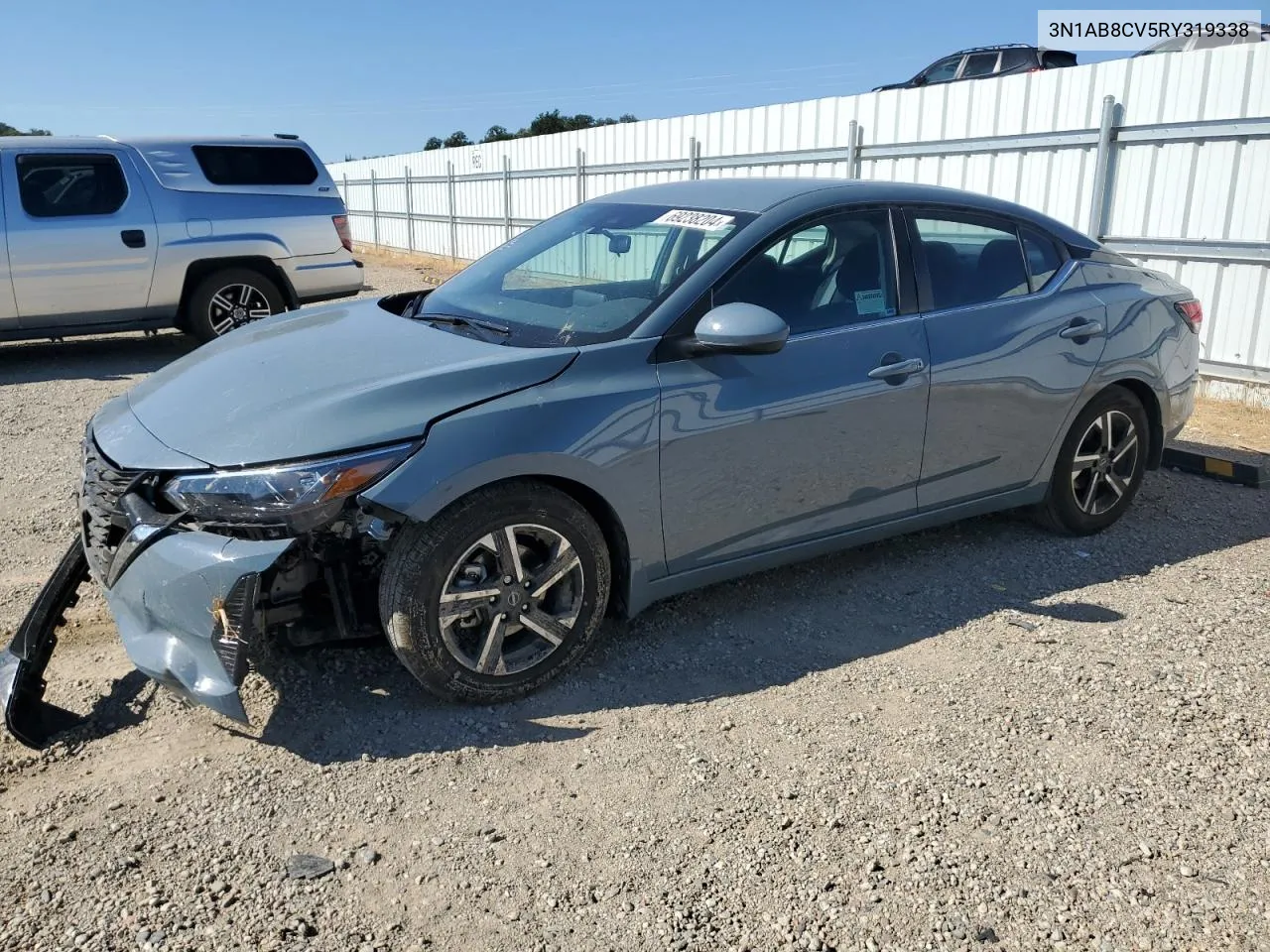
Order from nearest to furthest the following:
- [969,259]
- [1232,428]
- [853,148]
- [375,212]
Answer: [969,259] < [1232,428] < [853,148] < [375,212]

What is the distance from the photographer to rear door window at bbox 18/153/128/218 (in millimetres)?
9086

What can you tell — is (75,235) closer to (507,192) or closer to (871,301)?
(871,301)

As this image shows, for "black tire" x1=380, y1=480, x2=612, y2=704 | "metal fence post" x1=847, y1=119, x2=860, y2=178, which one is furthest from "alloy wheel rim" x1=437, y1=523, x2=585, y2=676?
"metal fence post" x1=847, y1=119, x2=860, y2=178

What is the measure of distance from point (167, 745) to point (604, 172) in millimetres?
14138

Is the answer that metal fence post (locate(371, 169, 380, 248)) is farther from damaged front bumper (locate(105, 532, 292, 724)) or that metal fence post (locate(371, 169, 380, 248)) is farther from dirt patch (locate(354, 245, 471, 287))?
damaged front bumper (locate(105, 532, 292, 724))

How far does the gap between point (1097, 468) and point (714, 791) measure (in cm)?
302

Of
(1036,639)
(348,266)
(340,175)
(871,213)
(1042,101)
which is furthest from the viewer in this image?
(340,175)

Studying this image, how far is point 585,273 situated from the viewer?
4.22 meters

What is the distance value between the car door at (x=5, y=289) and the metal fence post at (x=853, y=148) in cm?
799

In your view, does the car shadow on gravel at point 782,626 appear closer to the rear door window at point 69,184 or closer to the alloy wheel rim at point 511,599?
the alloy wheel rim at point 511,599

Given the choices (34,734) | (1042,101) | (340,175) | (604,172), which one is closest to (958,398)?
(34,734)

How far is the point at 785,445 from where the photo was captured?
388 cm

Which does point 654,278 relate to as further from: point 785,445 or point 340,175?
point 340,175

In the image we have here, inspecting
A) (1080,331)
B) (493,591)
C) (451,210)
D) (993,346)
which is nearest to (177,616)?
(493,591)
